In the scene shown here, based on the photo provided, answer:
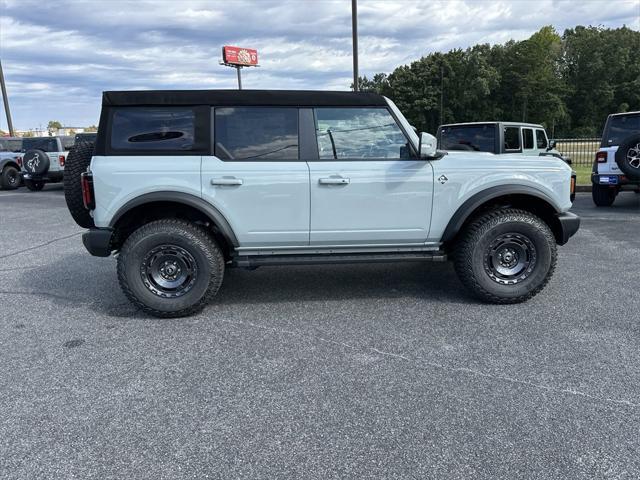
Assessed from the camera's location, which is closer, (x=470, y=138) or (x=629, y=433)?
(x=629, y=433)

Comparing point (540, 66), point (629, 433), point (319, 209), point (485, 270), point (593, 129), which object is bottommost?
point (629, 433)

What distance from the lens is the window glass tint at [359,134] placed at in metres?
4.29

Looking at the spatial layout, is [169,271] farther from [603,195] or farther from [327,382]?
[603,195]

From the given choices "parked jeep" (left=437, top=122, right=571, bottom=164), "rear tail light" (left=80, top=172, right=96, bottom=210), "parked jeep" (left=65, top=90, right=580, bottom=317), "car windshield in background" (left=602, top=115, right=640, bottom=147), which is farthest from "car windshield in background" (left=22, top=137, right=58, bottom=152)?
"car windshield in background" (left=602, top=115, right=640, bottom=147)

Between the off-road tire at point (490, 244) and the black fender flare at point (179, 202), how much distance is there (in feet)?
7.11

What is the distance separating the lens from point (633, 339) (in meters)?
Result: 3.62

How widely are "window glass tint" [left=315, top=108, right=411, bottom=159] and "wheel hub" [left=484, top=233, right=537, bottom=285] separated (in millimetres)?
1158

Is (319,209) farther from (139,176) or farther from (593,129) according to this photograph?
(593,129)

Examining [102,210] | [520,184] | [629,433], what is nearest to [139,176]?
[102,210]

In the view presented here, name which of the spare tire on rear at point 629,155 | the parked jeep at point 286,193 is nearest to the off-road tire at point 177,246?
the parked jeep at point 286,193

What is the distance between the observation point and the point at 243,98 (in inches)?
166

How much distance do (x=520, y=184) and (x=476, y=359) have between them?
1.77m

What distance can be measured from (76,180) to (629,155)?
8409mm

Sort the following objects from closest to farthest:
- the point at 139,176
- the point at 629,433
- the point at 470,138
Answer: the point at 629,433 < the point at 139,176 < the point at 470,138
